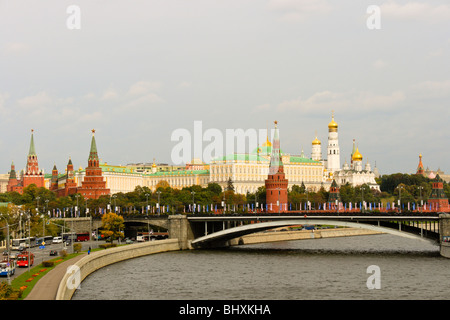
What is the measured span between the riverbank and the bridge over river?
111 inches

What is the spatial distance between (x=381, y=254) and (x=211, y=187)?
108 metres

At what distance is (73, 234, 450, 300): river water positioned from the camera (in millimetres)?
55156

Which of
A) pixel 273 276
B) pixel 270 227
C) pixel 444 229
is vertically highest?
pixel 270 227

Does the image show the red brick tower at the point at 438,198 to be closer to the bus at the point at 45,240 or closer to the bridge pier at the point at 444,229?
the bridge pier at the point at 444,229

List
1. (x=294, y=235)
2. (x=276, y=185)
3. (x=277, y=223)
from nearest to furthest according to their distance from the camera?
(x=277, y=223), (x=294, y=235), (x=276, y=185)

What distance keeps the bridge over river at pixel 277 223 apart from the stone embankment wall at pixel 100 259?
3467mm

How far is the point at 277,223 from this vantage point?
91.7m

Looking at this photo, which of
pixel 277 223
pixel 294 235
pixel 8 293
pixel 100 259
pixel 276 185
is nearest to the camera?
pixel 8 293

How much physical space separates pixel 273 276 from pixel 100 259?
16001 millimetres

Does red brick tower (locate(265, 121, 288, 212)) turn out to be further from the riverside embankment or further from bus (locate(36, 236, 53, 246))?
bus (locate(36, 236, 53, 246))

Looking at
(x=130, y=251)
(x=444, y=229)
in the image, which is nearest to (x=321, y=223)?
(x=444, y=229)

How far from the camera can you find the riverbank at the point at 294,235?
11019 cm

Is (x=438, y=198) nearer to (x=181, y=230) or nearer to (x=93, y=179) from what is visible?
(x=181, y=230)
